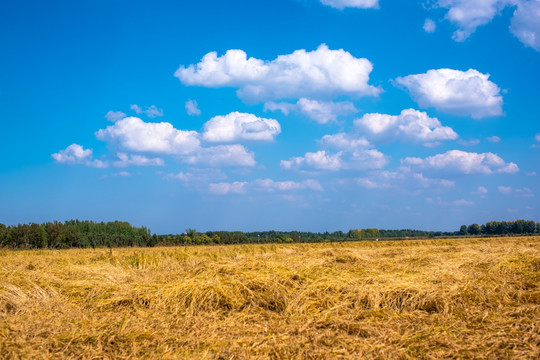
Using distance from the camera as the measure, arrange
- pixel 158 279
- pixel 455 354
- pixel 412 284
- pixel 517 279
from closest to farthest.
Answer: pixel 455 354, pixel 412 284, pixel 517 279, pixel 158 279

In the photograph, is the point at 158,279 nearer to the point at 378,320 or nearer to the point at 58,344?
the point at 58,344

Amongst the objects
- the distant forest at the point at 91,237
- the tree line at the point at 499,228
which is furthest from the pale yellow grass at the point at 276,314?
the tree line at the point at 499,228

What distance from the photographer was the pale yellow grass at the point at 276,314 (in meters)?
3.81

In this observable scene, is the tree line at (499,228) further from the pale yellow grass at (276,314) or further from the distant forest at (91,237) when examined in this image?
the pale yellow grass at (276,314)

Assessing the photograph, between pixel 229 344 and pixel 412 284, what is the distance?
3272 millimetres

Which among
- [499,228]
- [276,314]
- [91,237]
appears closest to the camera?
[276,314]

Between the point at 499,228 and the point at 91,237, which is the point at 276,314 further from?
the point at 499,228

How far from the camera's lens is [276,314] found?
5129mm

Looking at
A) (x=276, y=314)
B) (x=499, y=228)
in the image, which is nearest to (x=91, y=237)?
(x=276, y=314)

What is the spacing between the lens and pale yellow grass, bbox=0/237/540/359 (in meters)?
3.81

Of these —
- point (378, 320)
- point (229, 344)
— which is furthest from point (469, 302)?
point (229, 344)

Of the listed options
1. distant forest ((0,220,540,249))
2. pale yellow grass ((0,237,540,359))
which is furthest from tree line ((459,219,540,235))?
pale yellow grass ((0,237,540,359))

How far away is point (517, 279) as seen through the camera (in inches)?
268

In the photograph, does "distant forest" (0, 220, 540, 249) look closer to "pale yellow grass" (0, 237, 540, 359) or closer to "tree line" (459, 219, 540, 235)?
"pale yellow grass" (0, 237, 540, 359)
